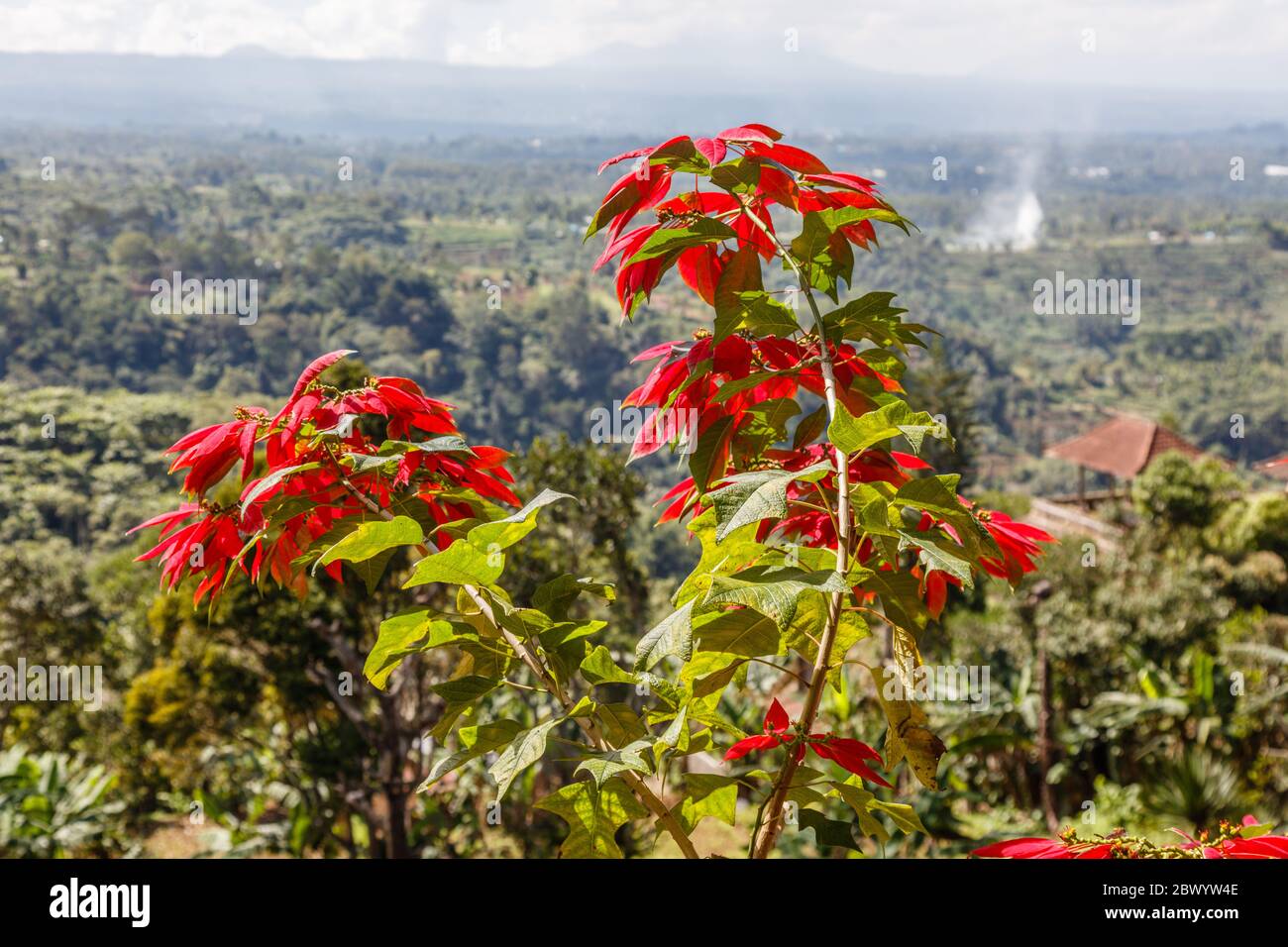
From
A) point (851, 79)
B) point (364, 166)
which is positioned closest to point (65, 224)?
point (364, 166)

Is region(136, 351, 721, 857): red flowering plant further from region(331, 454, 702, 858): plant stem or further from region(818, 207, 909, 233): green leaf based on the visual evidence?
region(818, 207, 909, 233): green leaf

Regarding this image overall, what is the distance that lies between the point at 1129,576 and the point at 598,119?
135 metres

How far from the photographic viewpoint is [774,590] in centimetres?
55

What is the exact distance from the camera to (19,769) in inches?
239

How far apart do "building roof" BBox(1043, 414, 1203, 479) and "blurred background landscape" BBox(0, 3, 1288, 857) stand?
0.11 m

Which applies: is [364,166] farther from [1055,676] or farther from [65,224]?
[1055,676]

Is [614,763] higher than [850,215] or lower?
lower

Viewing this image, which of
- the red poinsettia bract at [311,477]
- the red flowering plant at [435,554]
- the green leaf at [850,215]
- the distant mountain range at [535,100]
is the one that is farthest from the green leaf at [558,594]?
the distant mountain range at [535,100]

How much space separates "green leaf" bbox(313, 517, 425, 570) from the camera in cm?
65

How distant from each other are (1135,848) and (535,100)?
6644 inches

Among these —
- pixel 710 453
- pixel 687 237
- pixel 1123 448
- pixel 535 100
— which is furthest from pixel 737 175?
pixel 535 100

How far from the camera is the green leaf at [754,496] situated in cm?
57

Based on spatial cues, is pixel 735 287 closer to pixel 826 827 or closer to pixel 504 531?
pixel 504 531

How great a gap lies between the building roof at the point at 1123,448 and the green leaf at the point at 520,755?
21097 millimetres
